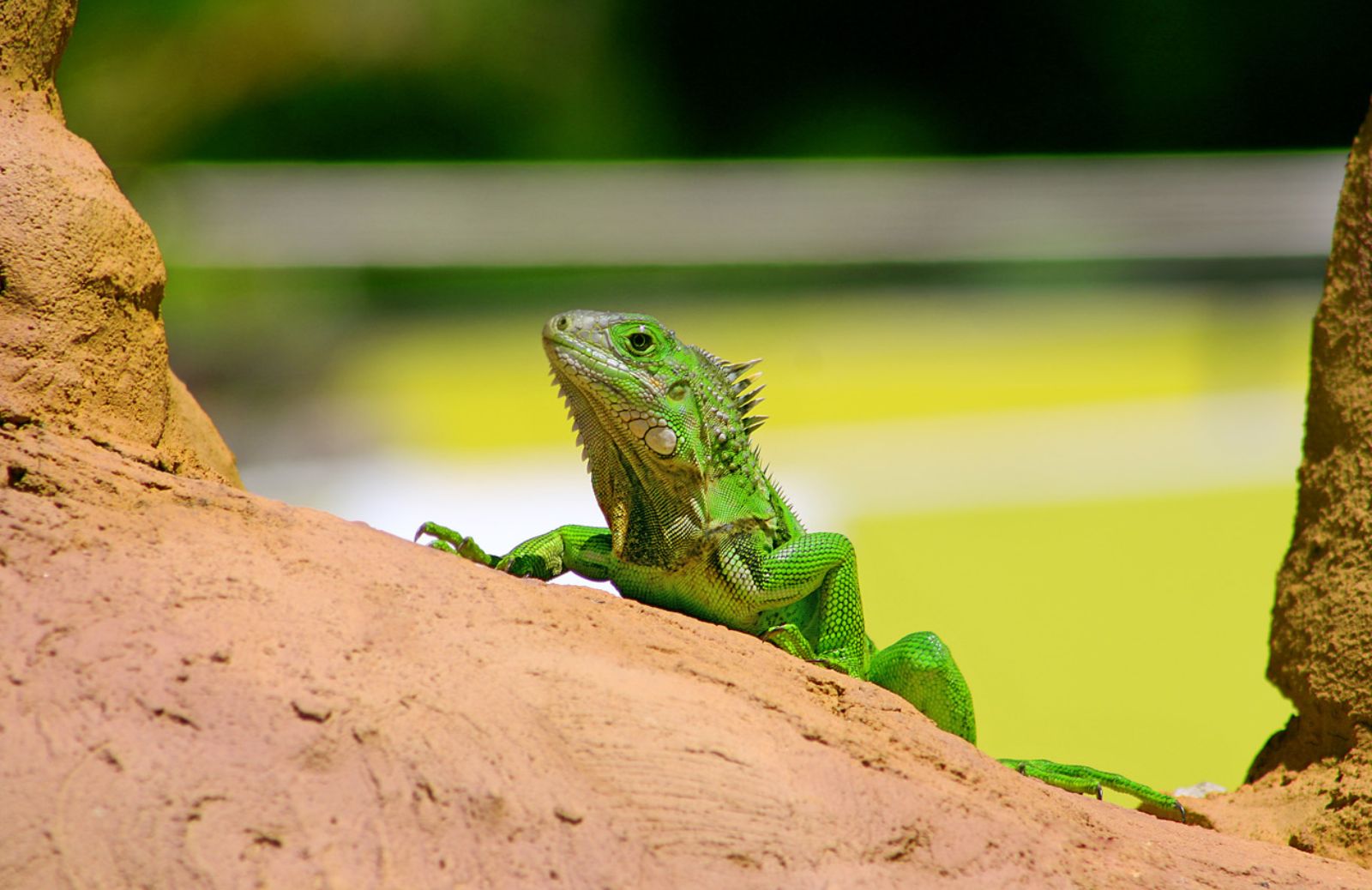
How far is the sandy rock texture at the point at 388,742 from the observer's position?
234 cm

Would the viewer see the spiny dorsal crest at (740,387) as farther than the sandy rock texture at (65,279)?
Yes

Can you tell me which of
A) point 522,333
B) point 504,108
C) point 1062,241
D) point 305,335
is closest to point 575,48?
point 504,108

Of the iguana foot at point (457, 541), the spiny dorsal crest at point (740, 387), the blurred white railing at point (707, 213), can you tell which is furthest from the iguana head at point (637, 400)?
the blurred white railing at point (707, 213)

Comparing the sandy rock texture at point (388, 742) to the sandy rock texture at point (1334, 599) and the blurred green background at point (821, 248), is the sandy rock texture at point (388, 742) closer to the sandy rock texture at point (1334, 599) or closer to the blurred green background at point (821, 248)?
the sandy rock texture at point (1334, 599)

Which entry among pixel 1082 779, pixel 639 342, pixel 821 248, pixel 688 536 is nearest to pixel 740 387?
pixel 639 342

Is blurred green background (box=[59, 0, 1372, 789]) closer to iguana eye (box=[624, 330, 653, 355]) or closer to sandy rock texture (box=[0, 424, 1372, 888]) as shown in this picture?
iguana eye (box=[624, 330, 653, 355])

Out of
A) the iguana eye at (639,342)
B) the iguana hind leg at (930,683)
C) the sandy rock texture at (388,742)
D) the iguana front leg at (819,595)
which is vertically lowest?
the sandy rock texture at (388,742)

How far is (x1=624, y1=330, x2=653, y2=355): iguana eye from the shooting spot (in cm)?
375

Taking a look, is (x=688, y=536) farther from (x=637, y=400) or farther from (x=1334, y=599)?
(x=1334, y=599)

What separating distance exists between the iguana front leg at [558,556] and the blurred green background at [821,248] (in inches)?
134

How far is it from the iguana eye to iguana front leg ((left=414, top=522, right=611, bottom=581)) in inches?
19.7

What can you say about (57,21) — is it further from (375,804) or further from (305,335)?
(305,335)

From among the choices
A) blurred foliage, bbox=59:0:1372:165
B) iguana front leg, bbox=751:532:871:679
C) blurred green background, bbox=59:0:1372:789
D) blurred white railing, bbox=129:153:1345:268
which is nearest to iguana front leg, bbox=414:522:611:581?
iguana front leg, bbox=751:532:871:679

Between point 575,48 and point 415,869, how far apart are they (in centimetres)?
1126
